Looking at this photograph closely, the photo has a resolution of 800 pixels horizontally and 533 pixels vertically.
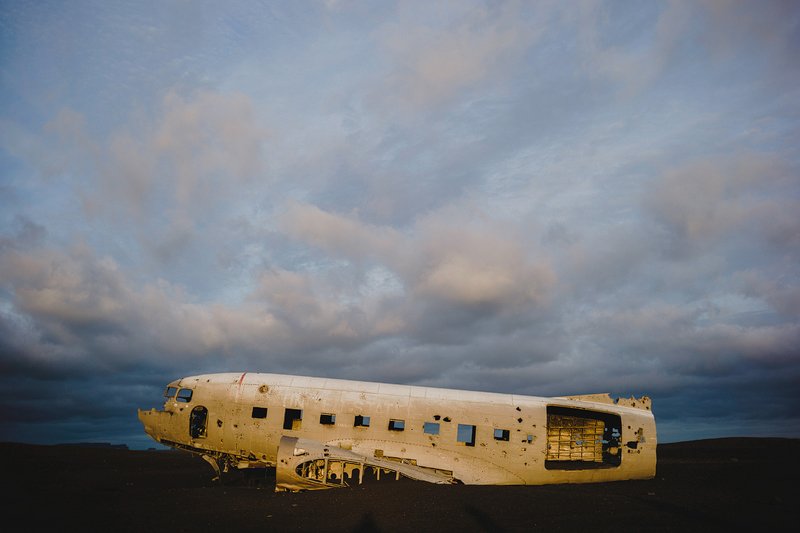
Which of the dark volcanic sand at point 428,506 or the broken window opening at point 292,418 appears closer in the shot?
the dark volcanic sand at point 428,506

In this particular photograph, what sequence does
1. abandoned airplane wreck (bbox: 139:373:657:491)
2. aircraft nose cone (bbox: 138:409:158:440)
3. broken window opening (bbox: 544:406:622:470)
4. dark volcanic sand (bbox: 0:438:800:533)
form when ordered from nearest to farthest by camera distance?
1. dark volcanic sand (bbox: 0:438:800:533)
2. abandoned airplane wreck (bbox: 139:373:657:491)
3. aircraft nose cone (bbox: 138:409:158:440)
4. broken window opening (bbox: 544:406:622:470)

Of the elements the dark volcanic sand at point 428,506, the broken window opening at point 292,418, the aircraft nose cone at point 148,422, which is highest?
the broken window opening at point 292,418

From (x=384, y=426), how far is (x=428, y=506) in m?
5.80

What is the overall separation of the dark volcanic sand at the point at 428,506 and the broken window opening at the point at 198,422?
104 inches

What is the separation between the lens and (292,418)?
2461cm

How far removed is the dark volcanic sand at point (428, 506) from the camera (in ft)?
52.7

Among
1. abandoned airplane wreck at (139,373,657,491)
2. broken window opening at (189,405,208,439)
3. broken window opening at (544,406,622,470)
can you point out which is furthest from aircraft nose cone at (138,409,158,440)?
broken window opening at (544,406,622,470)

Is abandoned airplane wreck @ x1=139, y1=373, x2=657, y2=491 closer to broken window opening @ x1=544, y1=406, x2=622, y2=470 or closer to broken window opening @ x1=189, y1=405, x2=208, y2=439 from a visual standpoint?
broken window opening @ x1=189, y1=405, x2=208, y2=439

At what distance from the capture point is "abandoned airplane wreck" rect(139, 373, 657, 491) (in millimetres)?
23891

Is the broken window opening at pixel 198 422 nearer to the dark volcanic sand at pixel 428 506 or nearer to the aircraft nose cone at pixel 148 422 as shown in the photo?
the aircraft nose cone at pixel 148 422

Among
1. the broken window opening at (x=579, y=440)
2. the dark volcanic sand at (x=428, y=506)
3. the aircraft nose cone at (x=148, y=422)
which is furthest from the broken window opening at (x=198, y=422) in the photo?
the broken window opening at (x=579, y=440)

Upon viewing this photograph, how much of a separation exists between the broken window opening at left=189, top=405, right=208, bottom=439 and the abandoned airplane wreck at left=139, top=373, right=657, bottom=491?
5 centimetres

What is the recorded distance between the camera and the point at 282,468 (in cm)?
2119

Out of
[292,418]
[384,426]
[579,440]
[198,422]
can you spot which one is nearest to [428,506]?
[384,426]
